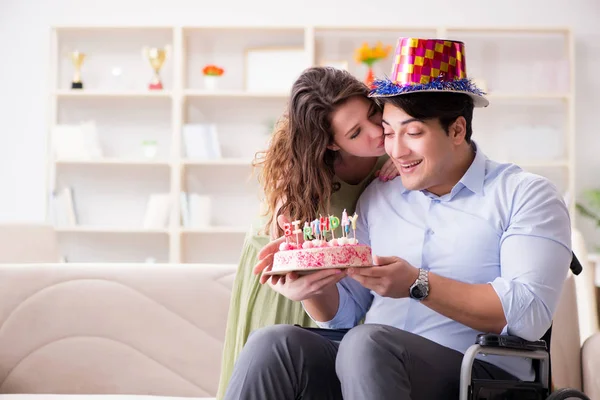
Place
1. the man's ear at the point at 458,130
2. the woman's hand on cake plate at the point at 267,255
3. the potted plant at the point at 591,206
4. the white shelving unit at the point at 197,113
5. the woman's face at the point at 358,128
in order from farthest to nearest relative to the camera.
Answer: the white shelving unit at the point at 197,113 < the potted plant at the point at 591,206 < the woman's face at the point at 358,128 < the man's ear at the point at 458,130 < the woman's hand on cake plate at the point at 267,255

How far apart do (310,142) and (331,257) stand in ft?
1.69

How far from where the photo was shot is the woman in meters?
2.12

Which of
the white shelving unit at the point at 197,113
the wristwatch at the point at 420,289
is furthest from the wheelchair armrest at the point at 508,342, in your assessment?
the white shelving unit at the point at 197,113

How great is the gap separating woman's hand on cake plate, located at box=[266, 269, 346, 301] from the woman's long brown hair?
35 cm

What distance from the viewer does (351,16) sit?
5688mm

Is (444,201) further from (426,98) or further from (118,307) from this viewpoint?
(118,307)

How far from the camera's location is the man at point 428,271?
1672 mm

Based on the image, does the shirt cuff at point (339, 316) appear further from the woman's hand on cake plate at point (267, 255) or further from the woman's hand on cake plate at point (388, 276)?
the woman's hand on cake plate at point (388, 276)

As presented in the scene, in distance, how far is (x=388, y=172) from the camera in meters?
2.13

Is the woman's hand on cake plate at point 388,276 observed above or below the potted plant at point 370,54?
below

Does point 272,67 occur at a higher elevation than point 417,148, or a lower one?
higher

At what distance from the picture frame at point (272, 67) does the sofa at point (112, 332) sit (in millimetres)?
3052

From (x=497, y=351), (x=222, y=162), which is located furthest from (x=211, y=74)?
(x=497, y=351)

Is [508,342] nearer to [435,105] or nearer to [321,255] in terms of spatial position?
[321,255]
